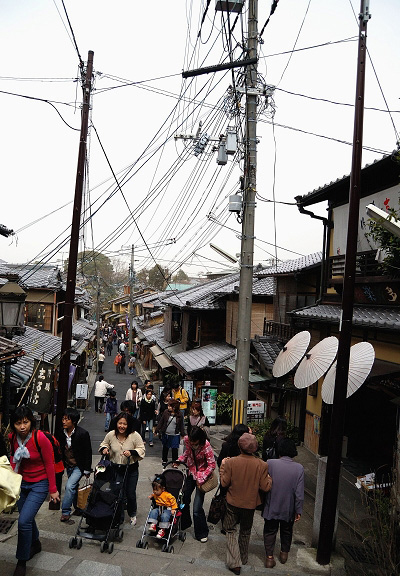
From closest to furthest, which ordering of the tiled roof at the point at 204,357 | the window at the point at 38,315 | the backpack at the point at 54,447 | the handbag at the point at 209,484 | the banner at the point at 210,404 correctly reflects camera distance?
the backpack at the point at 54,447 → the handbag at the point at 209,484 → the banner at the point at 210,404 → the tiled roof at the point at 204,357 → the window at the point at 38,315

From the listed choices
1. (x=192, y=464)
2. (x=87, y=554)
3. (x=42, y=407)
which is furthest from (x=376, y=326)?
(x=42, y=407)

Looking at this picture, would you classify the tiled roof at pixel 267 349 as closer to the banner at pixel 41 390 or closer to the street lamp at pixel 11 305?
the banner at pixel 41 390

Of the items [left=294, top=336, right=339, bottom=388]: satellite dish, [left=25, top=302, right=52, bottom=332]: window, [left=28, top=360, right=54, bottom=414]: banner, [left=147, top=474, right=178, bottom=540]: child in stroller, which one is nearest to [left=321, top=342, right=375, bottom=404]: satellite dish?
[left=294, top=336, right=339, bottom=388]: satellite dish

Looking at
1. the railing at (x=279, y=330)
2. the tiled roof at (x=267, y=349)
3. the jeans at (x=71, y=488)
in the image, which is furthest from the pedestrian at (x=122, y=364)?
the jeans at (x=71, y=488)

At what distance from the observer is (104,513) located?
6.32 metres

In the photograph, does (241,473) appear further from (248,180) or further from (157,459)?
(157,459)

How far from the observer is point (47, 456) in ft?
18.4

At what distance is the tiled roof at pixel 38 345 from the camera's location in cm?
1664

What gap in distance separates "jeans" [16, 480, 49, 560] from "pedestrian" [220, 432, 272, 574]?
2347 mm

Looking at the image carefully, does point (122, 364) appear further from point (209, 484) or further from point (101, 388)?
point (209, 484)

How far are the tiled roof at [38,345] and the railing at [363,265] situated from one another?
9901 millimetres

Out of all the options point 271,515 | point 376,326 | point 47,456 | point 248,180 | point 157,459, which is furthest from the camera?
point 157,459

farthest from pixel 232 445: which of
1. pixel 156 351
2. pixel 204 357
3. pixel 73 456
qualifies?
pixel 156 351

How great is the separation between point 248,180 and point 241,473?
6.60 metres
